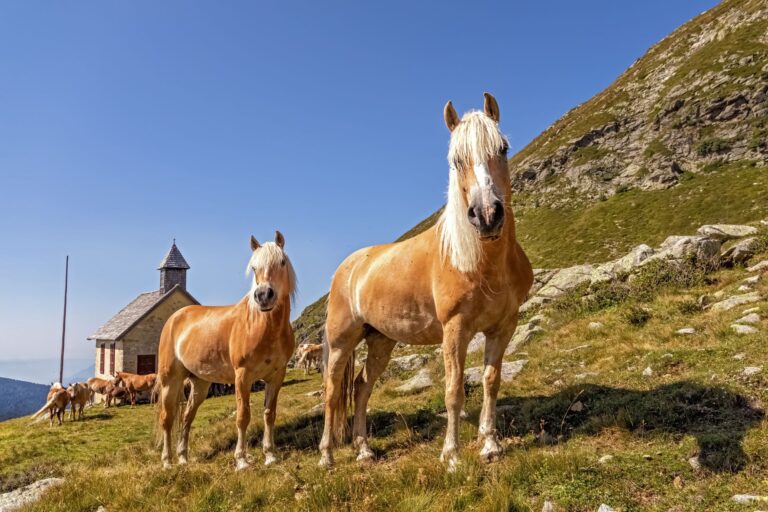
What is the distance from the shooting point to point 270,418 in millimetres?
7629

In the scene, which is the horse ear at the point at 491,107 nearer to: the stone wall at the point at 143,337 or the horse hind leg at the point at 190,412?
the horse hind leg at the point at 190,412

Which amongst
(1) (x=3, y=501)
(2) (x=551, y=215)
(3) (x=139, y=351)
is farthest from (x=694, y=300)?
(2) (x=551, y=215)

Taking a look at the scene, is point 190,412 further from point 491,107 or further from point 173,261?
point 173,261

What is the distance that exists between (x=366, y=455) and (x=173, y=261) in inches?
1750

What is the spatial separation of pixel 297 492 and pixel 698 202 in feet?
140

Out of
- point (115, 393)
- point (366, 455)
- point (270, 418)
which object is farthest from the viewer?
point (115, 393)

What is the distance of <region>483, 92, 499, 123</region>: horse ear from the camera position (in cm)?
488

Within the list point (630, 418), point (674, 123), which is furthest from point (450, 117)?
point (674, 123)

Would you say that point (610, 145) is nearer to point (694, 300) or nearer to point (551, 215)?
point (551, 215)

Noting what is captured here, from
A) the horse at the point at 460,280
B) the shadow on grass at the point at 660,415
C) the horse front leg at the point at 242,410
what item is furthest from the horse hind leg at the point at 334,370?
the shadow on grass at the point at 660,415

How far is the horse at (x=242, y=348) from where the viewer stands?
Answer: 7.42 meters

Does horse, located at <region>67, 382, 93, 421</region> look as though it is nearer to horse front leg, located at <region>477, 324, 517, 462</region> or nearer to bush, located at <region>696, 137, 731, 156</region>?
horse front leg, located at <region>477, 324, 517, 462</region>

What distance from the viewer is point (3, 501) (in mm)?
7586

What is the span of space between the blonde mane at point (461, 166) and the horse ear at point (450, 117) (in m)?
0.14
